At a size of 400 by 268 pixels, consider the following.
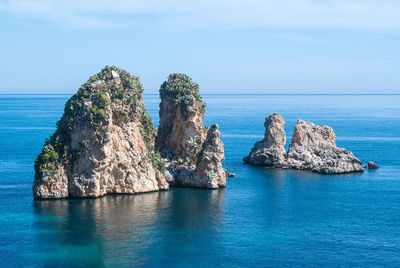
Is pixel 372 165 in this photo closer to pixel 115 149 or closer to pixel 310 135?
pixel 310 135

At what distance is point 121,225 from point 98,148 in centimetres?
1741

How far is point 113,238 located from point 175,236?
7.59 meters

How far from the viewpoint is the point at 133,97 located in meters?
92.8

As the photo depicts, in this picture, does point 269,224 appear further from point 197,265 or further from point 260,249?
point 197,265

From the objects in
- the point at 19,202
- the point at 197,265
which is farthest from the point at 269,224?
the point at 19,202

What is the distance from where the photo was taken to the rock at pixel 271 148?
4855 inches

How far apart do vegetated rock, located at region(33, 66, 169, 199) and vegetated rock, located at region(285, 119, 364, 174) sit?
39.7m

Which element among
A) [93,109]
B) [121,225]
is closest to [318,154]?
[93,109]

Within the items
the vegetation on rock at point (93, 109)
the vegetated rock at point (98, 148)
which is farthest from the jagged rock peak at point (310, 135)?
the vegetated rock at point (98, 148)

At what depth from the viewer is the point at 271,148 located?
125 metres

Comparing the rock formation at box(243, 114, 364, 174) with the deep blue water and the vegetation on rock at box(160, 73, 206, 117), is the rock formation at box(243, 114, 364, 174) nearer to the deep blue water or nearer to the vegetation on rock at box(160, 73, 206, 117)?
the deep blue water

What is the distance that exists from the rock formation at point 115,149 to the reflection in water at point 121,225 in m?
2.41

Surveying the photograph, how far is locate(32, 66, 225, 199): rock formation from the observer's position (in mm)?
85812

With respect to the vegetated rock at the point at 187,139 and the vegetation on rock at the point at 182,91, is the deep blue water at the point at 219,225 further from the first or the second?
the vegetation on rock at the point at 182,91
